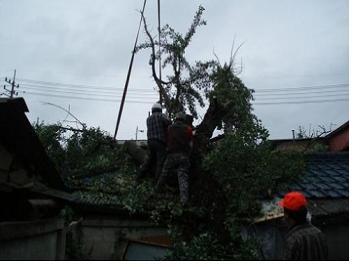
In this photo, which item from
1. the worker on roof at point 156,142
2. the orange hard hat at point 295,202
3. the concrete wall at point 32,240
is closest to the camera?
the orange hard hat at point 295,202

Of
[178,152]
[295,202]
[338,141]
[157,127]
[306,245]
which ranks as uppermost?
[338,141]

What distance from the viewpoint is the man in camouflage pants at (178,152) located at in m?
8.41

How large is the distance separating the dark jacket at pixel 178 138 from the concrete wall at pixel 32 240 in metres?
2.90

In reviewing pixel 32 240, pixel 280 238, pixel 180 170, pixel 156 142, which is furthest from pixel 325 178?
pixel 32 240

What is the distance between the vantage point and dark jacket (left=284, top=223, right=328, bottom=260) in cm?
384

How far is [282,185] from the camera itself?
27.5ft

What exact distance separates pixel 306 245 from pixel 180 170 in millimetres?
4704

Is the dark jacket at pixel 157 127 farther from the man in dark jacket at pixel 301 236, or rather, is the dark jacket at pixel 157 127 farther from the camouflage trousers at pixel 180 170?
the man in dark jacket at pixel 301 236

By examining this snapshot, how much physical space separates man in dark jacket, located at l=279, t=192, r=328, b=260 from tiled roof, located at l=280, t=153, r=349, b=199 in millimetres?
4085

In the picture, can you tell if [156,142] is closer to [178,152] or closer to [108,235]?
[178,152]

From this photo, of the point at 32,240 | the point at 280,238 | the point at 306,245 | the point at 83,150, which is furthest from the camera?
the point at 83,150

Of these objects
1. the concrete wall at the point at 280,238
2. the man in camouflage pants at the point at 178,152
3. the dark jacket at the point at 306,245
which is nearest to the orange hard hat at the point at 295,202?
the dark jacket at the point at 306,245

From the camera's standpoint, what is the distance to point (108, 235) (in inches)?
336

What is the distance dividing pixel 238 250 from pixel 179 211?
143 cm
